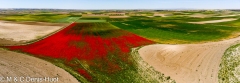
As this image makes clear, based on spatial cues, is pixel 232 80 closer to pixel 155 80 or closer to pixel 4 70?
pixel 155 80

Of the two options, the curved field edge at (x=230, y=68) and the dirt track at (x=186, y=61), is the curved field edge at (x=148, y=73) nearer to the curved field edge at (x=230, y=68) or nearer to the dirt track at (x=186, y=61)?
the dirt track at (x=186, y=61)

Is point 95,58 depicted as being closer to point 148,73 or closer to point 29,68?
point 148,73

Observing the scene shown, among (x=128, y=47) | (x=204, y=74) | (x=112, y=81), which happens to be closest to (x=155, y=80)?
(x=112, y=81)

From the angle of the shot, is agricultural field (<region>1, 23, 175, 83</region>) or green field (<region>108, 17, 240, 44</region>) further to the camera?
green field (<region>108, 17, 240, 44</region>)

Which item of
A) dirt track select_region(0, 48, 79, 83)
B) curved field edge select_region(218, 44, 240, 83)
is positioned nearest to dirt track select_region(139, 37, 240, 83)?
curved field edge select_region(218, 44, 240, 83)

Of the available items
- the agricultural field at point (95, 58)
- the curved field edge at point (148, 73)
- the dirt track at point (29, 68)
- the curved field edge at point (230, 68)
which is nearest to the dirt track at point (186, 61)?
the curved field edge at point (230, 68)

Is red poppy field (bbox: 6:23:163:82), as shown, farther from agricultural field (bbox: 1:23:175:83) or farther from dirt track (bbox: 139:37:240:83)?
dirt track (bbox: 139:37:240:83)
